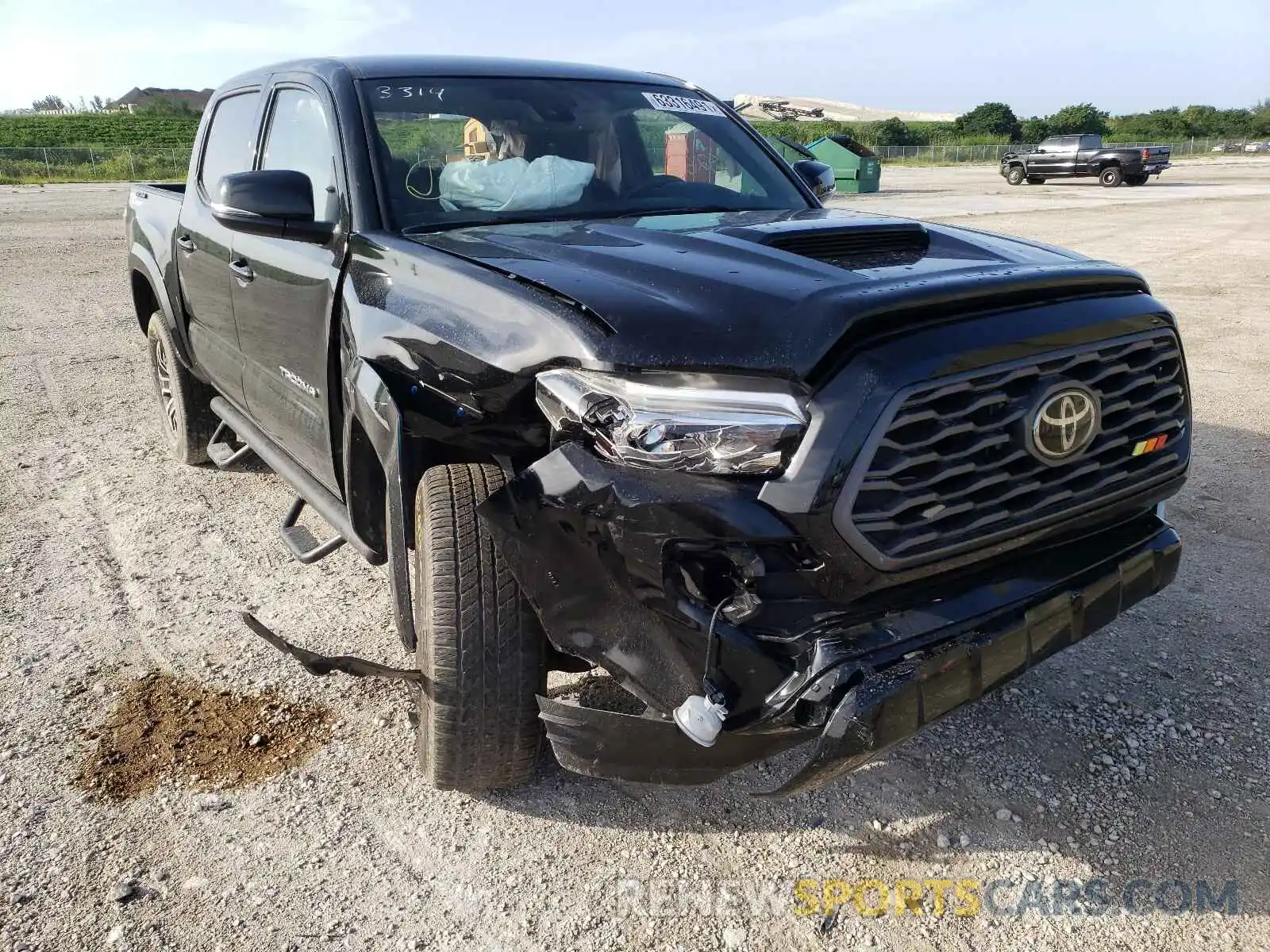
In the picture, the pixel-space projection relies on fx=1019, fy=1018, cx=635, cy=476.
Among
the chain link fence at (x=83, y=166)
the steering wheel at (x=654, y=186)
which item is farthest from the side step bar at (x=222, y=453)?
Answer: the chain link fence at (x=83, y=166)

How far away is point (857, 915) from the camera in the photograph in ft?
7.48

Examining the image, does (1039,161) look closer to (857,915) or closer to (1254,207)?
(1254,207)

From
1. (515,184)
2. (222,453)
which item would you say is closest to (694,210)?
(515,184)

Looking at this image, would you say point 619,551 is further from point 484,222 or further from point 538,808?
point 484,222

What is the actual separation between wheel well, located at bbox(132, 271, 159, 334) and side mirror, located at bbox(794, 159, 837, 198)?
10.8 feet

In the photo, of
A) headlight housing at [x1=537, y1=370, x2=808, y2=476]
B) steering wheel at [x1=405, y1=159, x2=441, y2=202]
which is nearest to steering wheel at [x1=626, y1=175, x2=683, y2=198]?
steering wheel at [x1=405, y1=159, x2=441, y2=202]

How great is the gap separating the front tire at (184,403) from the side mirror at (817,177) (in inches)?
119

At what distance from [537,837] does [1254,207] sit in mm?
23519

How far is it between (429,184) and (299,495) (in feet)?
3.74

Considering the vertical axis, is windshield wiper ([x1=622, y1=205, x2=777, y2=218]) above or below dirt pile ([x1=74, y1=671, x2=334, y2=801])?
above

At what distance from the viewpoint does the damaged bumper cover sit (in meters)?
1.90

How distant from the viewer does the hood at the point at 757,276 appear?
1987 millimetres

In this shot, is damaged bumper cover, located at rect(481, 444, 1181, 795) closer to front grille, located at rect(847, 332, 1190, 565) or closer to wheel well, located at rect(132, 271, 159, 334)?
front grille, located at rect(847, 332, 1190, 565)

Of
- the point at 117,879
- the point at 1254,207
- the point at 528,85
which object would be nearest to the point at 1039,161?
the point at 1254,207
